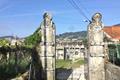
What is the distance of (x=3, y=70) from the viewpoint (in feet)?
51.0

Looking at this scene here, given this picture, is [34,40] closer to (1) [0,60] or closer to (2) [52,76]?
(2) [52,76]

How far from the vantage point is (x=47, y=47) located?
20516 millimetres

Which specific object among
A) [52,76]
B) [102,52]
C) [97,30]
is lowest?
[52,76]

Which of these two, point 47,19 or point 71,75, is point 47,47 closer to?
point 47,19

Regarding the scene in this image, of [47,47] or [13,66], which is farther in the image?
[47,47]

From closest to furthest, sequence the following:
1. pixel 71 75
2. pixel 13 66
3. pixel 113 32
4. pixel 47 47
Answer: pixel 13 66 → pixel 47 47 → pixel 71 75 → pixel 113 32

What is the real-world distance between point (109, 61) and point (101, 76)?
1.03 meters

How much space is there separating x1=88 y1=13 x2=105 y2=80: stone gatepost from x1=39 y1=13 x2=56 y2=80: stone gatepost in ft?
7.76

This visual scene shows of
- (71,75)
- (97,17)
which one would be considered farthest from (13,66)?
(71,75)

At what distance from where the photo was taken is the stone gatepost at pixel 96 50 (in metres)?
19.3

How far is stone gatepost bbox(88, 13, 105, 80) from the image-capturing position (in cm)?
1933

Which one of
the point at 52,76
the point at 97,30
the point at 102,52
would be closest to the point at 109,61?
the point at 102,52

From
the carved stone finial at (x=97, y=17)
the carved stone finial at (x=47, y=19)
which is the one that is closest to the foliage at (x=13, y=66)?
the carved stone finial at (x=47, y=19)

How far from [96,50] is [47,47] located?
3.10 metres
